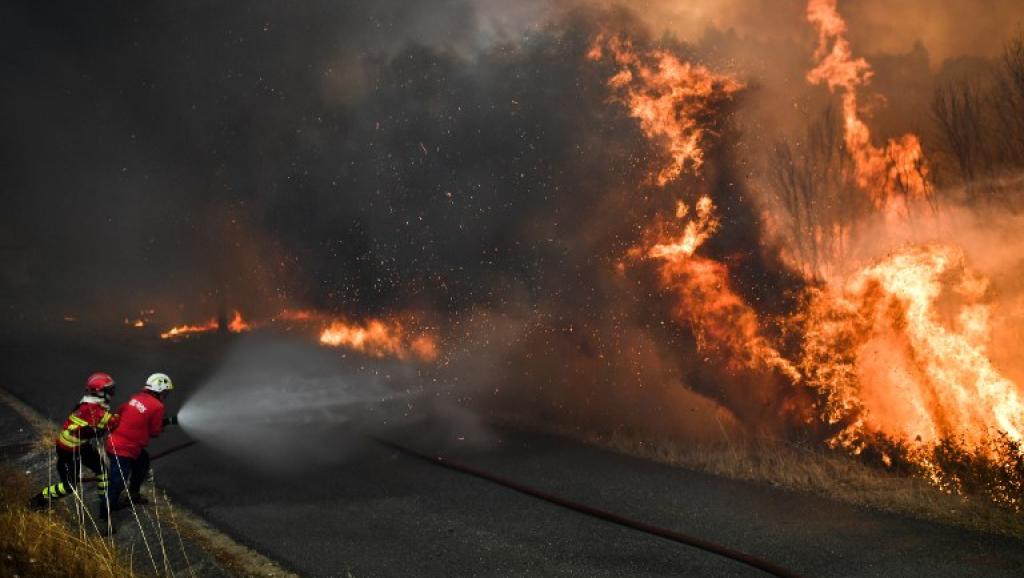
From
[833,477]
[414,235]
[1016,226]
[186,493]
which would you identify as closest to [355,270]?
[414,235]

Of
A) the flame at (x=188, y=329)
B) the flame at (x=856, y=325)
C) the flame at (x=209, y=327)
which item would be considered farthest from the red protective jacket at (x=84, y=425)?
the flame at (x=188, y=329)

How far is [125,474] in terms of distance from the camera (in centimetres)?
764

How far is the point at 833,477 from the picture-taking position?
8.56m

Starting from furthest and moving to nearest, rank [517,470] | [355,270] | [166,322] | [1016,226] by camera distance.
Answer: [166,322], [355,270], [1016,226], [517,470]

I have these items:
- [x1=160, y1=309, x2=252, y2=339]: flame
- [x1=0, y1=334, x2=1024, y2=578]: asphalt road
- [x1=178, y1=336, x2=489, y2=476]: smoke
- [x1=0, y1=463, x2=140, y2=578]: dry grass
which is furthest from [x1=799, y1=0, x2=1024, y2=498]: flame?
[x1=160, y1=309, x2=252, y2=339]: flame

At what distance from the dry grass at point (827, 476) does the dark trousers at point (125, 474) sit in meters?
6.84

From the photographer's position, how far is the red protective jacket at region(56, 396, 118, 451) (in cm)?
768

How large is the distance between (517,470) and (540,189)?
26.0 feet

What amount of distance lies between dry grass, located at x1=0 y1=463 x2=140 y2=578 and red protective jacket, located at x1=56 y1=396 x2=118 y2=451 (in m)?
0.84

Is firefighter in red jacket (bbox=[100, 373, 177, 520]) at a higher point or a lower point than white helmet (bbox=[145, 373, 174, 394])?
lower

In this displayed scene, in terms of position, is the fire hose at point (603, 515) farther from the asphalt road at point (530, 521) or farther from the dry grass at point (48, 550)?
the dry grass at point (48, 550)

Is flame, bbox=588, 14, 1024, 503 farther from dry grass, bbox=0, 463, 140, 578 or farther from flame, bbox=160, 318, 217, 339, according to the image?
flame, bbox=160, 318, 217, 339

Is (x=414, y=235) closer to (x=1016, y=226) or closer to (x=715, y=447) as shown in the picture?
(x=715, y=447)

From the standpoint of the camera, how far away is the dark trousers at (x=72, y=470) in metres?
7.42
